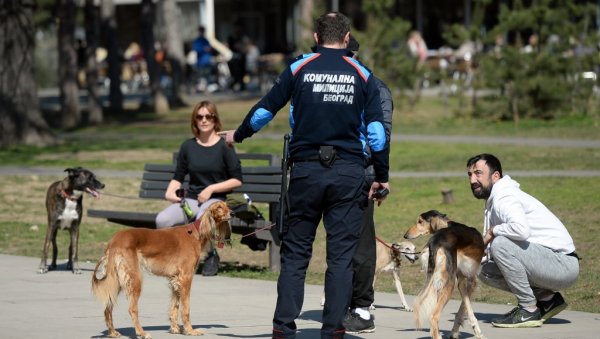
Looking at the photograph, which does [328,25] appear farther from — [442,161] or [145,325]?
[442,161]

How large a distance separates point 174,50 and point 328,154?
2747 cm

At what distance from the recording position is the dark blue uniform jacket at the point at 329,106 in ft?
24.2

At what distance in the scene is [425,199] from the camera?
51.6ft

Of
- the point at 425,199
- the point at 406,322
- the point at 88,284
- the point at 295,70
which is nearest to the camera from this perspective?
the point at 295,70

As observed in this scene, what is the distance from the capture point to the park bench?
11406 millimetres

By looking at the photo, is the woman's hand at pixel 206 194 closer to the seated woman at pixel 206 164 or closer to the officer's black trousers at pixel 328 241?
the seated woman at pixel 206 164

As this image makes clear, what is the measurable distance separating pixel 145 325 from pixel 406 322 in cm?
186

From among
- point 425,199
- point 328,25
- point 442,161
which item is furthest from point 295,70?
point 442,161

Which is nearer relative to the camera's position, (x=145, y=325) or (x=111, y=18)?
(x=145, y=325)

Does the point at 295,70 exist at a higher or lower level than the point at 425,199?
higher

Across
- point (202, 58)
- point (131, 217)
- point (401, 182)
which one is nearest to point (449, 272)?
point (131, 217)

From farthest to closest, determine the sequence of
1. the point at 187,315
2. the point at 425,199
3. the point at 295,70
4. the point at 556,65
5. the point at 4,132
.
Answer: the point at 556,65, the point at 4,132, the point at 425,199, the point at 187,315, the point at 295,70

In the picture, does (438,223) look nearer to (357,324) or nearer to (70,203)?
(357,324)

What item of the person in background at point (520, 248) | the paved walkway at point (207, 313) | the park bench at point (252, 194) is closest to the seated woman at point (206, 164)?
the park bench at point (252, 194)
